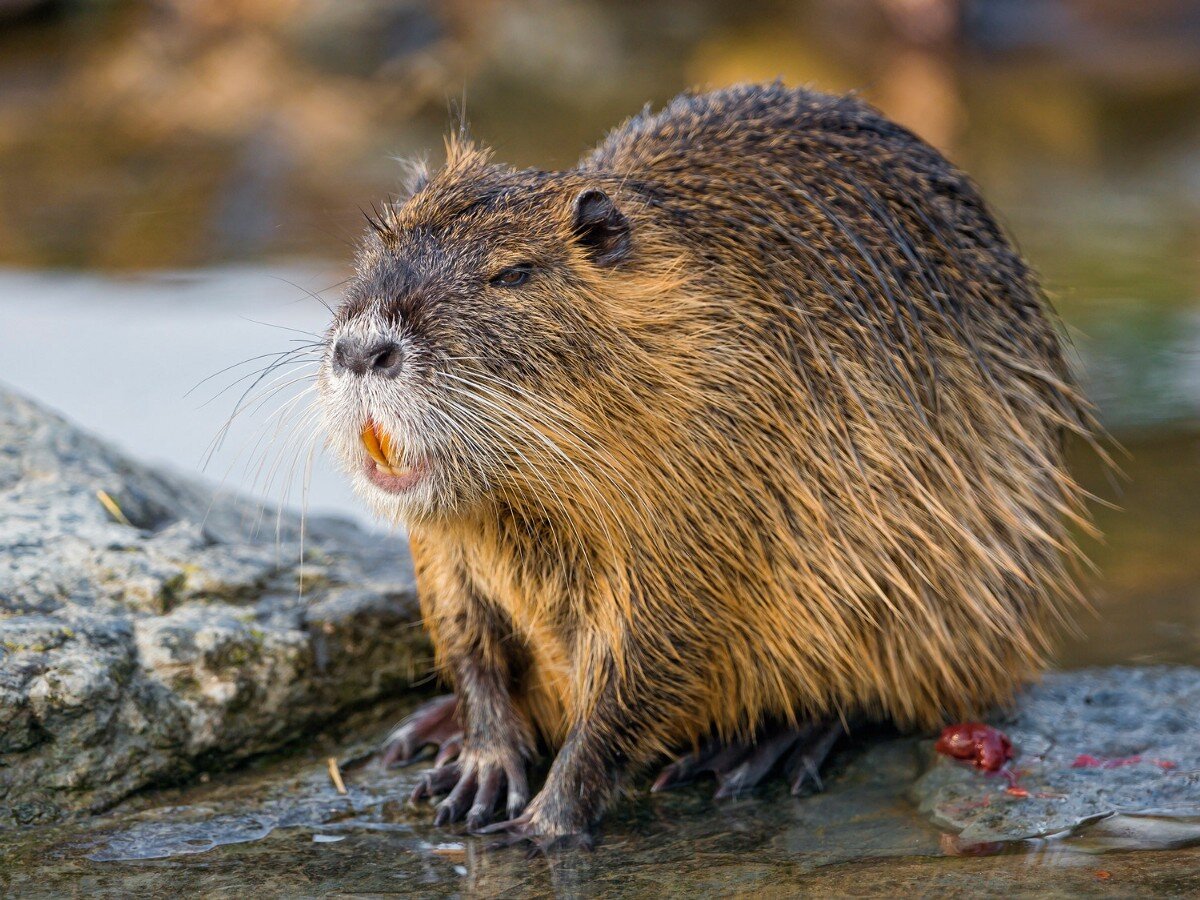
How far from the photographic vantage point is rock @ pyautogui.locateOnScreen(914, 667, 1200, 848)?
312cm

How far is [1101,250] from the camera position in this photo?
8.87 meters

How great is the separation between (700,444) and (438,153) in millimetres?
8057

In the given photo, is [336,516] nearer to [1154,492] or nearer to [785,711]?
[785,711]

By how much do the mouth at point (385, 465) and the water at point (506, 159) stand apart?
21 cm

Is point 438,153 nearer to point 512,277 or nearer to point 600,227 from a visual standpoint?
point 600,227

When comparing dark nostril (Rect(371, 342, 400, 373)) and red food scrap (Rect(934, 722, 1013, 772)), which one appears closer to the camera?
dark nostril (Rect(371, 342, 400, 373))

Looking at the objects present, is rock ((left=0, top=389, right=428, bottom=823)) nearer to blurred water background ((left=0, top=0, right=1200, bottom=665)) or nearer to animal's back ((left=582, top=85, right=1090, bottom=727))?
blurred water background ((left=0, top=0, right=1200, bottom=665))

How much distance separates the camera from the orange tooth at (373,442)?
3.04 metres

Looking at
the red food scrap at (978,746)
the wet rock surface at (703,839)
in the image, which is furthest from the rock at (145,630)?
the red food scrap at (978,746)

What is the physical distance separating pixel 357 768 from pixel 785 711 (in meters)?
1.01

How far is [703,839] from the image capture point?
3191 millimetres

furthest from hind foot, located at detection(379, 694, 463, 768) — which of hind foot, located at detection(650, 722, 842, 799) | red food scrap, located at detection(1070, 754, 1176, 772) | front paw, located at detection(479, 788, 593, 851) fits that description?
red food scrap, located at detection(1070, 754, 1176, 772)

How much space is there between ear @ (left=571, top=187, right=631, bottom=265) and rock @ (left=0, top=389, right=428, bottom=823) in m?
1.15

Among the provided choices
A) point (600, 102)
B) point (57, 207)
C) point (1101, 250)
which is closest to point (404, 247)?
point (1101, 250)
